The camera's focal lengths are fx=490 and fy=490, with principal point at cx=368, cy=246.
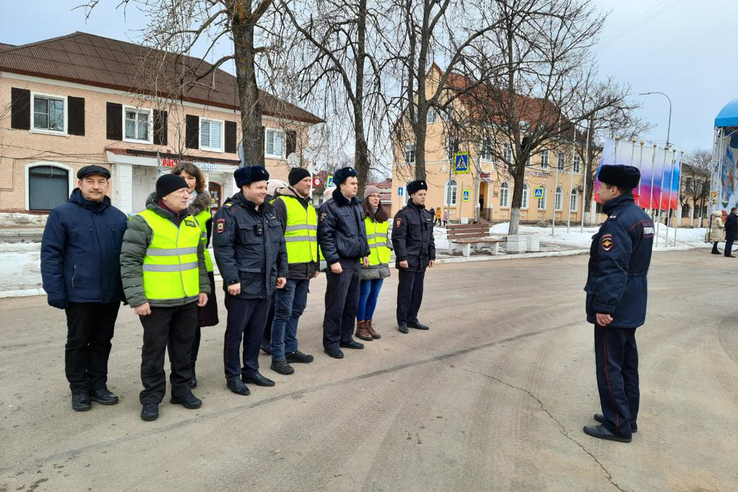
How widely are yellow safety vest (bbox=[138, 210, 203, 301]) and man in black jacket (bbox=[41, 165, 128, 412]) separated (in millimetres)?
369

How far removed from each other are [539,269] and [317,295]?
752 centimetres

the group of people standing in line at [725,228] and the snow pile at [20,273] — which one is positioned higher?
the group of people standing in line at [725,228]

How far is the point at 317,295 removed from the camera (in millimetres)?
8742

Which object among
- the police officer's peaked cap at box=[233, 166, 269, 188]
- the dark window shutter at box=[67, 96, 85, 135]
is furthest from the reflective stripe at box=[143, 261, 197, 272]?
the dark window shutter at box=[67, 96, 85, 135]

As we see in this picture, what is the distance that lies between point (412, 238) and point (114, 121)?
24.1 meters

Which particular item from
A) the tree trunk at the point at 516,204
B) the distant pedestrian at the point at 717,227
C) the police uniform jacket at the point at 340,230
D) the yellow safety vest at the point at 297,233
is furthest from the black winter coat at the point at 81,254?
the distant pedestrian at the point at 717,227

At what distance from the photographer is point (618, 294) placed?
340 centimetres

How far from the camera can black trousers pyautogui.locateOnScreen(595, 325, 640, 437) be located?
3.53 metres

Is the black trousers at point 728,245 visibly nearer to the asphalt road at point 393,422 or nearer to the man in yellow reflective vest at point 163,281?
the asphalt road at point 393,422

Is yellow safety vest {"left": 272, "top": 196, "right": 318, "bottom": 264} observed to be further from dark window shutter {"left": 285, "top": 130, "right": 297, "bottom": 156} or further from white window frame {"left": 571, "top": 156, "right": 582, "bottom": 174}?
white window frame {"left": 571, "top": 156, "right": 582, "bottom": 174}

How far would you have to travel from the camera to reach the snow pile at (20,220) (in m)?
22.2

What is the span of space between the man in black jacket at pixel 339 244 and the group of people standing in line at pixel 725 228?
1827 centimetres

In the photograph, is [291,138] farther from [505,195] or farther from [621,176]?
[505,195]

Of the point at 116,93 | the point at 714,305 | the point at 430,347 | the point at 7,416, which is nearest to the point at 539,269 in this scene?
the point at 714,305
